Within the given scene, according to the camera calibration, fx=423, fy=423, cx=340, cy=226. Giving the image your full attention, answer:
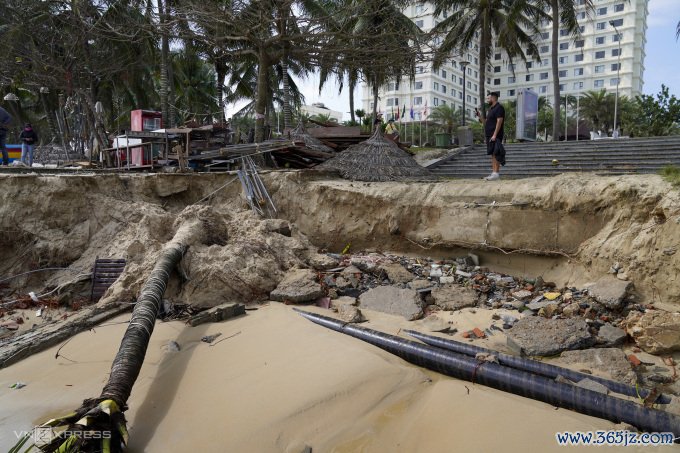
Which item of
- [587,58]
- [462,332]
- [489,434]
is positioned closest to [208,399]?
[489,434]

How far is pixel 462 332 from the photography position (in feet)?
17.2

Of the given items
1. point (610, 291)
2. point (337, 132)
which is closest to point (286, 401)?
point (610, 291)

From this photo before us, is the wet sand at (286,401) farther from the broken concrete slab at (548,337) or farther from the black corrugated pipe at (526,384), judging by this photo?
the broken concrete slab at (548,337)

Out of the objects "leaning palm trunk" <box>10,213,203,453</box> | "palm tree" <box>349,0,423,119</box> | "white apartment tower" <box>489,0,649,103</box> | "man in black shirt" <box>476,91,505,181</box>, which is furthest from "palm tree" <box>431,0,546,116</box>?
"white apartment tower" <box>489,0,649,103</box>

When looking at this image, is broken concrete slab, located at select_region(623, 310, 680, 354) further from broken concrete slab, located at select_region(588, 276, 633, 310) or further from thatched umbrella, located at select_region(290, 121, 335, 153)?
thatched umbrella, located at select_region(290, 121, 335, 153)

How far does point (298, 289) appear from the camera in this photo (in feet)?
20.9

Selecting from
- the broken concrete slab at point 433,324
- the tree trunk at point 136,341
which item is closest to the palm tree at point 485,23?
the broken concrete slab at point 433,324

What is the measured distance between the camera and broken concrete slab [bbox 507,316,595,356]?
4594 mm

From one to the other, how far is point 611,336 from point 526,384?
5.75 feet

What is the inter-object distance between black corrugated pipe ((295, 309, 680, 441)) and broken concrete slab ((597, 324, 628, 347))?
142 cm

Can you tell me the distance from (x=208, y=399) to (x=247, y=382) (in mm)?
380

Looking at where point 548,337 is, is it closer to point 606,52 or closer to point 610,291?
point 610,291

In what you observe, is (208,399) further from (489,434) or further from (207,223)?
(207,223)

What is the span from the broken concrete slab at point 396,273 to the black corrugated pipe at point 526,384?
6.61ft
